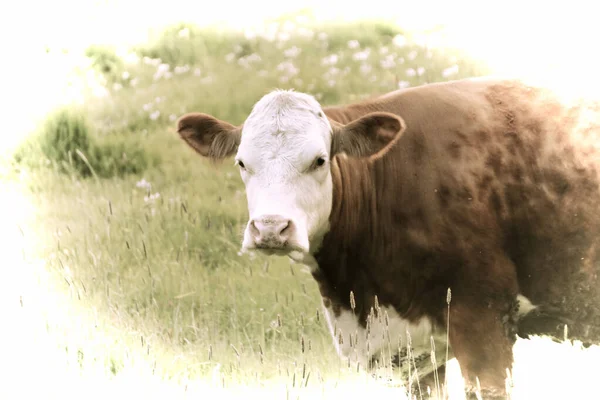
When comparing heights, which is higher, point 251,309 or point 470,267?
point 470,267

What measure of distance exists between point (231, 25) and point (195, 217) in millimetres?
4206

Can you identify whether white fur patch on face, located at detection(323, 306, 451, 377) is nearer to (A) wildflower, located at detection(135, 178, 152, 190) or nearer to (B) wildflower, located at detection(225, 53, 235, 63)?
(A) wildflower, located at detection(135, 178, 152, 190)

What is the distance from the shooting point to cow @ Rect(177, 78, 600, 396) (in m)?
5.50

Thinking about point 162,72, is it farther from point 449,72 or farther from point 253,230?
point 253,230

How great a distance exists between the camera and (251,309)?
7367 millimetres

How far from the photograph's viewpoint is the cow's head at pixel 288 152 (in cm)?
510

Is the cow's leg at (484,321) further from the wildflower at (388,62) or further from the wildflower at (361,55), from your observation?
the wildflower at (361,55)

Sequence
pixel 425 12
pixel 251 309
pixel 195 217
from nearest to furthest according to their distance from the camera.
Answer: pixel 251 309, pixel 195 217, pixel 425 12

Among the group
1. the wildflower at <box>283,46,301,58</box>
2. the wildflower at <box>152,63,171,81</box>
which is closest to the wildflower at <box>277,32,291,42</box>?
the wildflower at <box>283,46,301,58</box>

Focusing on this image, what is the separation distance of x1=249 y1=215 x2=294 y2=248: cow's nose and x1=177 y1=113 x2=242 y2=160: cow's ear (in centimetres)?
100

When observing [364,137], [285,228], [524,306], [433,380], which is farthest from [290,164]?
[433,380]

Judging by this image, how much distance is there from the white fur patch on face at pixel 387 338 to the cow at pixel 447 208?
0.01 m

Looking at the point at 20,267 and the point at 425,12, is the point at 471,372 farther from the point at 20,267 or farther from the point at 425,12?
the point at 425,12

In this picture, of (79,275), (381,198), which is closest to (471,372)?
(381,198)
